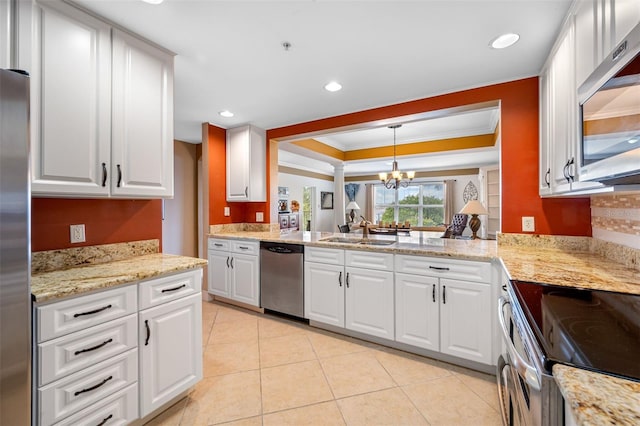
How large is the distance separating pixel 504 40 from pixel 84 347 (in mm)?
2983

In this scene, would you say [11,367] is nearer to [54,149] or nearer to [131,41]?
[54,149]

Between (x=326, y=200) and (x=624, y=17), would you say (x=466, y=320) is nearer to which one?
(x=624, y=17)

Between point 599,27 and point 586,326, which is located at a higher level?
point 599,27

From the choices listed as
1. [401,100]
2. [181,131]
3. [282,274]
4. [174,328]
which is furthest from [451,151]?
[174,328]

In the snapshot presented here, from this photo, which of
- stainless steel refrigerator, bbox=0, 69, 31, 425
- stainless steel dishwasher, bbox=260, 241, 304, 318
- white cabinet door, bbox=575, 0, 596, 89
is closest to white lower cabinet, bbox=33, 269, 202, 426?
stainless steel refrigerator, bbox=0, 69, 31, 425

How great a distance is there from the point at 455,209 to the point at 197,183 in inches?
297

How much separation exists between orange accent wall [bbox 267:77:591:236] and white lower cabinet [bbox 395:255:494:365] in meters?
0.73

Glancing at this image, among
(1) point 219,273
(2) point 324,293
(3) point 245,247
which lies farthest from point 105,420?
(1) point 219,273

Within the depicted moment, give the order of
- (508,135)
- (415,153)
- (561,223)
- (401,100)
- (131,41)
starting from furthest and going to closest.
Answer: (415,153), (401,100), (508,135), (561,223), (131,41)

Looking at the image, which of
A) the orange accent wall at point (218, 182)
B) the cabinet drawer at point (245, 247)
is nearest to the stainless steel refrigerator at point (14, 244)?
the cabinet drawer at point (245, 247)

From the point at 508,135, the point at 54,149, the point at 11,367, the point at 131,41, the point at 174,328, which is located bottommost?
the point at 174,328

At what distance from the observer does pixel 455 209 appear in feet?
28.1

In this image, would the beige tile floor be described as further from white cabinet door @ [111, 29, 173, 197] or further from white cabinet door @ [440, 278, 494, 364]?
white cabinet door @ [111, 29, 173, 197]

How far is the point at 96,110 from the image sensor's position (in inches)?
61.9
